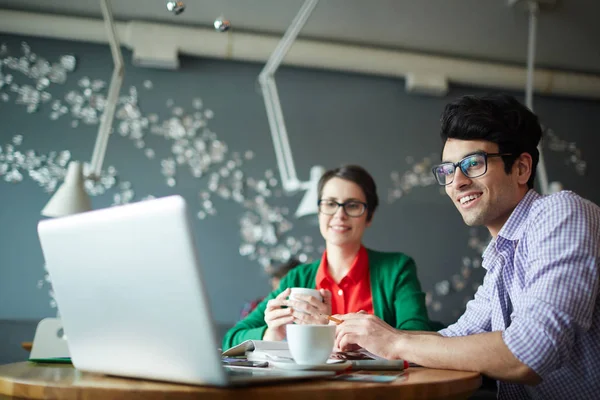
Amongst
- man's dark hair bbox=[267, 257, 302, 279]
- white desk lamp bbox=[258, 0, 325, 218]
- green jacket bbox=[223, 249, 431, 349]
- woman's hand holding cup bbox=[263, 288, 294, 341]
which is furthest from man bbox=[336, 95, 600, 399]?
man's dark hair bbox=[267, 257, 302, 279]

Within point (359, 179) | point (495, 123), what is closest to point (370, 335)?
point (495, 123)

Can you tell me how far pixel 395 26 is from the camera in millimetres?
4328

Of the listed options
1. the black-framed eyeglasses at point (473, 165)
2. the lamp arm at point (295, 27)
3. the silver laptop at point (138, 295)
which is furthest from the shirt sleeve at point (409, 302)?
the lamp arm at point (295, 27)

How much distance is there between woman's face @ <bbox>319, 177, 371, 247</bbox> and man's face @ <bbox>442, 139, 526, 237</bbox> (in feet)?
2.64

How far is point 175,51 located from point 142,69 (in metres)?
0.29

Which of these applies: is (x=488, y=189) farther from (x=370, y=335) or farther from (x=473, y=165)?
(x=370, y=335)

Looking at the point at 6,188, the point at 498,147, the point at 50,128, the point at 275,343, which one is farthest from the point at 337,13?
the point at 275,343

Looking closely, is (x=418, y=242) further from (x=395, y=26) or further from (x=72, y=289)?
(x=72, y=289)

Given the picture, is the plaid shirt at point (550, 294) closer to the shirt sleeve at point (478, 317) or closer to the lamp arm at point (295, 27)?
the shirt sleeve at point (478, 317)

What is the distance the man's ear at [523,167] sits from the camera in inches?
58.4

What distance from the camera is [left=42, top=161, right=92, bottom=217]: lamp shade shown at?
3377 mm

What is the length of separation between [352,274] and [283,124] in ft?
6.73

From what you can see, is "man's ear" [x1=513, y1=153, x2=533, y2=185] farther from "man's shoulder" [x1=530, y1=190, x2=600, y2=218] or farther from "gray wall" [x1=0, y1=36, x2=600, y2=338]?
"gray wall" [x1=0, y1=36, x2=600, y2=338]

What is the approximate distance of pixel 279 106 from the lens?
4.07m
